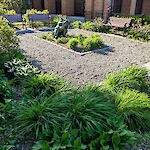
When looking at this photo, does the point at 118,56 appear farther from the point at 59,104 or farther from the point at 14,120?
the point at 14,120

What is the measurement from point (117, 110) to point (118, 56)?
3.94 metres

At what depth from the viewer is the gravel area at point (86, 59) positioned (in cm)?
474

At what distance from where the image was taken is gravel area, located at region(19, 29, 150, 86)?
4.74m

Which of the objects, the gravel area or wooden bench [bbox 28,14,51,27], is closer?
the gravel area

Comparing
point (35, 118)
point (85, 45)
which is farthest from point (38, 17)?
point (35, 118)

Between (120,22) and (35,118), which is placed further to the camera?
(120,22)

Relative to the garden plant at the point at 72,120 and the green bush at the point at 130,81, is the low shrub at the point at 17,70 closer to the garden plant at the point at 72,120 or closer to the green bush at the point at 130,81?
the garden plant at the point at 72,120

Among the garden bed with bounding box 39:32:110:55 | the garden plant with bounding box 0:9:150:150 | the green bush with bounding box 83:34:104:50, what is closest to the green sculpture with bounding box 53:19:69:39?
the garden bed with bounding box 39:32:110:55

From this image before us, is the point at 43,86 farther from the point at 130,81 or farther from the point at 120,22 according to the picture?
the point at 120,22

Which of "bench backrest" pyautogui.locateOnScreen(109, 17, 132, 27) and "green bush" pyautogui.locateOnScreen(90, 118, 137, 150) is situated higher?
"bench backrest" pyautogui.locateOnScreen(109, 17, 132, 27)

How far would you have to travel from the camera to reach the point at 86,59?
234 inches

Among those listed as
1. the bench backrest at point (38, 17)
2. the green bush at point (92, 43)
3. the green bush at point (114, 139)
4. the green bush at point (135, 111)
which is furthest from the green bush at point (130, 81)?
the bench backrest at point (38, 17)

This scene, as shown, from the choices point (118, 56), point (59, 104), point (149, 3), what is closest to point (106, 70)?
point (118, 56)

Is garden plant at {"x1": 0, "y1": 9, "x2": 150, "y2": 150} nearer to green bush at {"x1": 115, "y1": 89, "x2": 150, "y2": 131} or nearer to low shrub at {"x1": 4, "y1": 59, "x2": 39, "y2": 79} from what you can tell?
green bush at {"x1": 115, "y1": 89, "x2": 150, "y2": 131}
